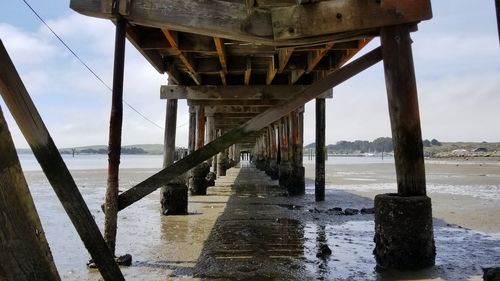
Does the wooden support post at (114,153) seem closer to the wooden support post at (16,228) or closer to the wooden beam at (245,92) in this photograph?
the wooden support post at (16,228)

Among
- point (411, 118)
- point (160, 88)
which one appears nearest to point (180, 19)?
point (411, 118)

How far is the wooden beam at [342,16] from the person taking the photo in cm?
435

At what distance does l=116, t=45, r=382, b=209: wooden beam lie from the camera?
4.57 meters

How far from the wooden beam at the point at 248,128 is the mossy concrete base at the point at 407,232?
129cm

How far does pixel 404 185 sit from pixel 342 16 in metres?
1.79

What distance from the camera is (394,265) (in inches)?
165

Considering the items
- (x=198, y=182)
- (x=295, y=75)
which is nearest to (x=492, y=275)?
(x=295, y=75)

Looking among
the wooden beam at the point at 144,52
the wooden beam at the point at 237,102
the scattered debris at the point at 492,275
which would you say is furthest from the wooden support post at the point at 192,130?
the scattered debris at the point at 492,275

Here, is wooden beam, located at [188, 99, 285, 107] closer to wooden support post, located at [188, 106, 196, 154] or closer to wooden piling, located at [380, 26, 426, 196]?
wooden support post, located at [188, 106, 196, 154]

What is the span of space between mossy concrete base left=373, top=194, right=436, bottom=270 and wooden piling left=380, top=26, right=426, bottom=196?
211mm

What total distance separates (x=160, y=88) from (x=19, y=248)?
7547mm

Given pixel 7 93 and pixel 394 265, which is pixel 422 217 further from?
pixel 7 93

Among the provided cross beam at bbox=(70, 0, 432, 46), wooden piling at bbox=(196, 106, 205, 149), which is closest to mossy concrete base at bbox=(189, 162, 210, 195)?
wooden piling at bbox=(196, 106, 205, 149)

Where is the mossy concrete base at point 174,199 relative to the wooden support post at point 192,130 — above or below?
below
